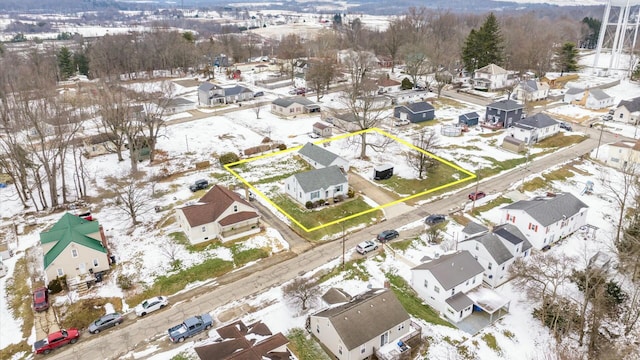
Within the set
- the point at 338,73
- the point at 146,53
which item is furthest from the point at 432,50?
the point at 146,53

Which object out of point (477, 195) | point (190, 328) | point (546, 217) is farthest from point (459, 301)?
point (190, 328)

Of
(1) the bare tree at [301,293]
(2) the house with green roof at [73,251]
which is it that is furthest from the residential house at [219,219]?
(1) the bare tree at [301,293]

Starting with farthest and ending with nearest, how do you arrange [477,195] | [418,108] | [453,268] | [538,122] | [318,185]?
[418,108]
[538,122]
[477,195]
[318,185]
[453,268]

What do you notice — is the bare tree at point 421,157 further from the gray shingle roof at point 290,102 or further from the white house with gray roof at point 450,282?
the gray shingle roof at point 290,102

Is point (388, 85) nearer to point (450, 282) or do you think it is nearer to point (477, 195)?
point (477, 195)

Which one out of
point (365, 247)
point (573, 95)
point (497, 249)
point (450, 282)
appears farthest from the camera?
point (573, 95)

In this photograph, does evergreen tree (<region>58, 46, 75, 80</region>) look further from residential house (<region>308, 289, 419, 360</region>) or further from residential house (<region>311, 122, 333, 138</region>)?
residential house (<region>308, 289, 419, 360</region>)

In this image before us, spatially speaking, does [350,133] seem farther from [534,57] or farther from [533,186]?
[534,57]
